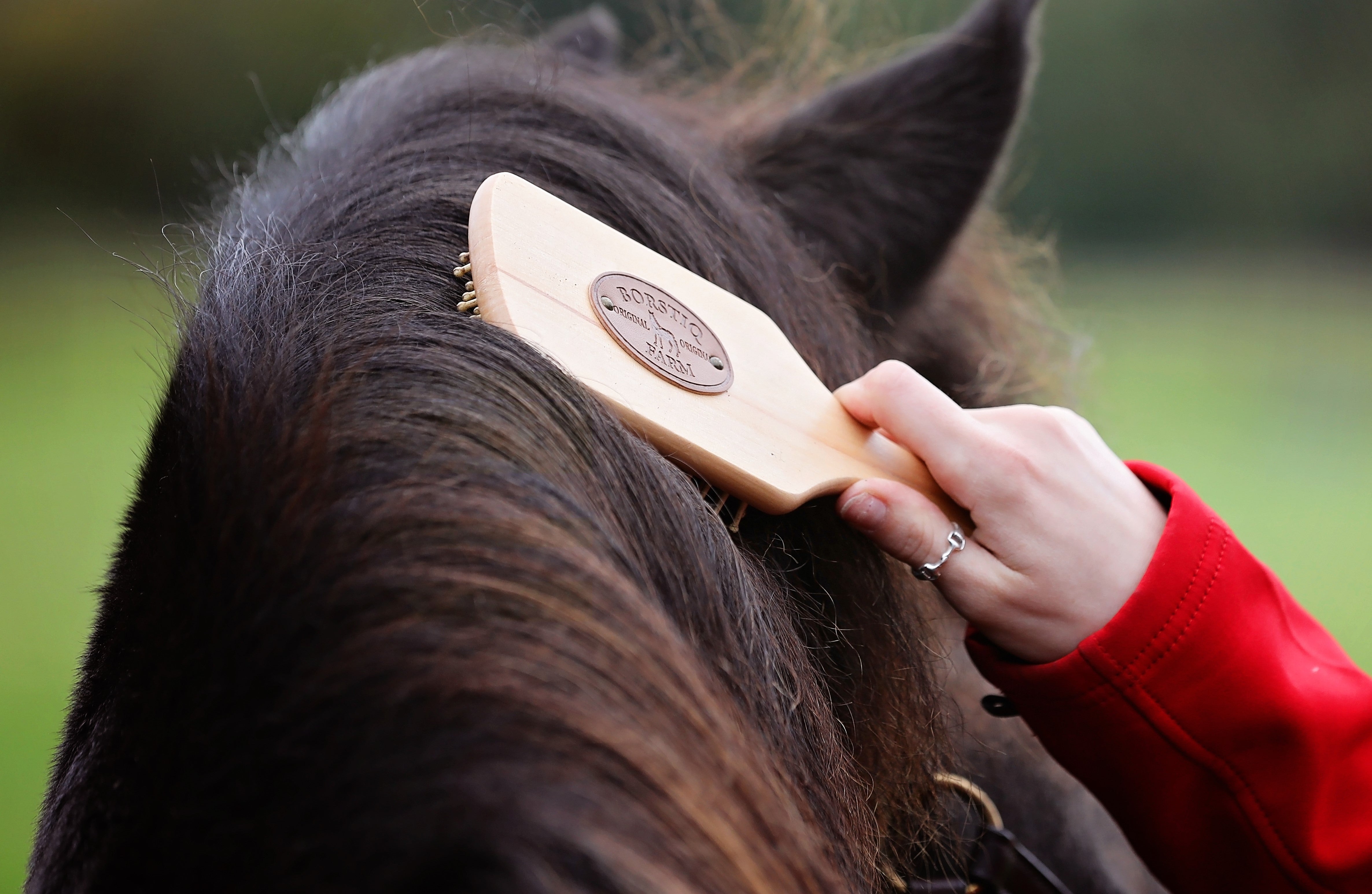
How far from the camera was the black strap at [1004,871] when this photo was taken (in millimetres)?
706

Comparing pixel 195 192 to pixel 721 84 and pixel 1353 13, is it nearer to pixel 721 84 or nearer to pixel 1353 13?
pixel 721 84

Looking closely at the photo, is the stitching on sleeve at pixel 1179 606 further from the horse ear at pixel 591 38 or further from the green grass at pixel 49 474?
the green grass at pixel 49 474

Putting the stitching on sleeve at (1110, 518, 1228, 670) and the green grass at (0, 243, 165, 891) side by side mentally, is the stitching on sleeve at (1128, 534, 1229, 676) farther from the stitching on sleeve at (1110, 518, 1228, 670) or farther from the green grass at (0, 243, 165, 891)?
the green grass at (0, 243, 165, 891)

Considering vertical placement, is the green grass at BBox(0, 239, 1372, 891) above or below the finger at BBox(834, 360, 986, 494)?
below

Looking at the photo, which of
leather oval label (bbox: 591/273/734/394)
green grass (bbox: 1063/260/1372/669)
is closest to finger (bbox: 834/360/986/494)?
leather oval label (bbox: 591/273/734/394)

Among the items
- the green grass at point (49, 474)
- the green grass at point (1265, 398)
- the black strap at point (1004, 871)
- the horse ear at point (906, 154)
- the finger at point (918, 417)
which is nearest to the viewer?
the finger at point (918, 417)

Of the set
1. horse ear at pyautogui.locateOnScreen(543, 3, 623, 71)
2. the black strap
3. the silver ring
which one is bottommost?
the black strap

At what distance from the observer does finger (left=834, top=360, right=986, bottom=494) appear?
1.95 ft

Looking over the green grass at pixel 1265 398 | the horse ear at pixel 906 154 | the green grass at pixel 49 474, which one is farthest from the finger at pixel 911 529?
the green grass at pixel 1265 398

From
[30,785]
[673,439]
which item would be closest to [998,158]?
[673,439]

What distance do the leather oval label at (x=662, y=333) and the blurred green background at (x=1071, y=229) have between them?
0.28m

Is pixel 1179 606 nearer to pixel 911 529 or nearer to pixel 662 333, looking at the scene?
pixel 911 529

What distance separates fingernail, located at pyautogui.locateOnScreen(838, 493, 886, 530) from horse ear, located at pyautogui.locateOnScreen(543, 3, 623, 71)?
0.76 metres

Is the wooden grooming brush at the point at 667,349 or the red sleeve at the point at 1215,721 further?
the red sleeve at the point at 1215,721
